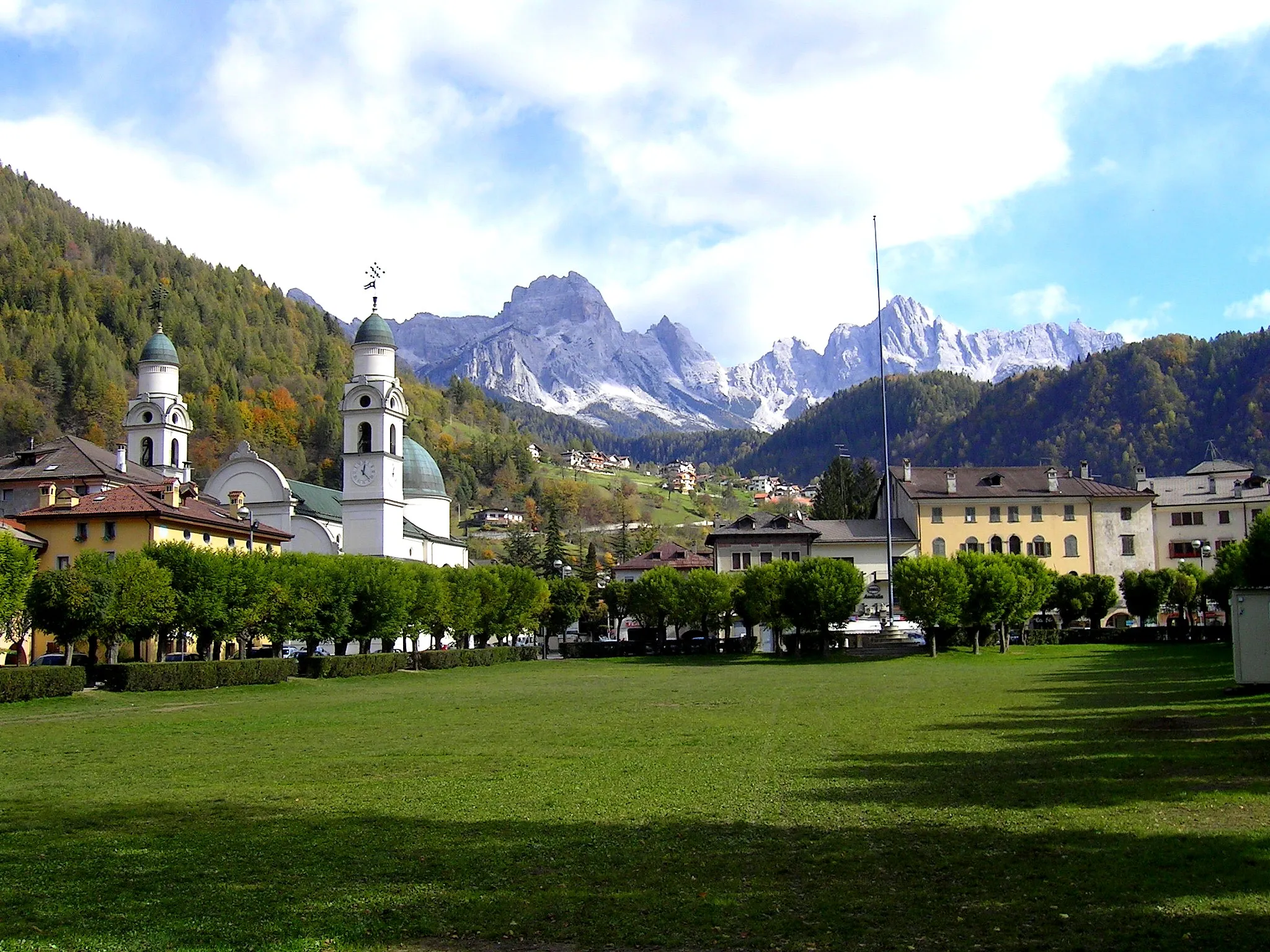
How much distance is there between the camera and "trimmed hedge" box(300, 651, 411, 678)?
60875 mm

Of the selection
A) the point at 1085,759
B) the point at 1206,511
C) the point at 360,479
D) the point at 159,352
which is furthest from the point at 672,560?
the point at 1085,759

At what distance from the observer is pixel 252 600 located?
57.9 meters

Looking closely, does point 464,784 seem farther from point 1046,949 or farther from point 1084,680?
point 1084,680

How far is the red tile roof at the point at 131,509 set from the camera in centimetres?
6575

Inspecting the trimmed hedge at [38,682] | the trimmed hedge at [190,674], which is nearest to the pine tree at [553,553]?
the trimmed hedge at [190,674]

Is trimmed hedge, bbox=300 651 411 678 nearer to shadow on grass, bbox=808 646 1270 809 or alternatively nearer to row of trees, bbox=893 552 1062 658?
row of trees, bbox=893 552 1062 658

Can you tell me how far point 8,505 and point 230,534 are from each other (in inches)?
648

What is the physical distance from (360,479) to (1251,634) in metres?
70.5

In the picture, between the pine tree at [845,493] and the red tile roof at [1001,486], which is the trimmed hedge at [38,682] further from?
the pine tree at [845,493]

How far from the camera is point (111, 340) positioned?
179500 mm

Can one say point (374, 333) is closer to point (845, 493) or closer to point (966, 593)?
point (966, 593)

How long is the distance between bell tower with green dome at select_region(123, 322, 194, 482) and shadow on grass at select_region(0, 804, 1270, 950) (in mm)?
84940

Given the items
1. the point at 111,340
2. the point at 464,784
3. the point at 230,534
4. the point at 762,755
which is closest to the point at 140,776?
the point at 464,784

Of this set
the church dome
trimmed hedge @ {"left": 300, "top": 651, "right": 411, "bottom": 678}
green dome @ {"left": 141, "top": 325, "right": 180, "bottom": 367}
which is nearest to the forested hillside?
the church dome
